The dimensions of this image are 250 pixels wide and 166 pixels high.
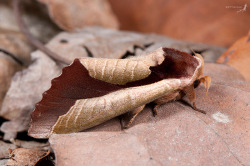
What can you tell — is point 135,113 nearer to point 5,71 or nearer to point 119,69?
point 119,69

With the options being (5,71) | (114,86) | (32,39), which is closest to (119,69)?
(114,86)

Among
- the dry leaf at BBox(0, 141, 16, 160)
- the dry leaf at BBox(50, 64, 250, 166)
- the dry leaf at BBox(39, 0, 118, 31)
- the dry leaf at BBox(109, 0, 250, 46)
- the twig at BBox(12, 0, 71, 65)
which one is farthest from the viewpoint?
the dry leaf at BBox(39, 0, 118, 31)

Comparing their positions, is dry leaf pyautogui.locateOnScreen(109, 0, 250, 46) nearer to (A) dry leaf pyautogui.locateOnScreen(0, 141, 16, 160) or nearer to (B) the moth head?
(B) the moth head

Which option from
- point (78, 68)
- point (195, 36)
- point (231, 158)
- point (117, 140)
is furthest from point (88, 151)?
point (195, 36)

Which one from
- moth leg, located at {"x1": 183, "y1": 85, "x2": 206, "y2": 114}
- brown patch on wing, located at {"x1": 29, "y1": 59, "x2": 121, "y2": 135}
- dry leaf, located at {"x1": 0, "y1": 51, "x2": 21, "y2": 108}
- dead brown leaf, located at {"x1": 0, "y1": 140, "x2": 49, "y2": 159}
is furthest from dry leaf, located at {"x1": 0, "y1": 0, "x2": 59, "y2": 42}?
moth leg, located at {"x1": 183, "y1": 85, "x2": 206, "y2": 114}

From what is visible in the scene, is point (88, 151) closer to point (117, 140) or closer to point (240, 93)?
point (117, 140)
